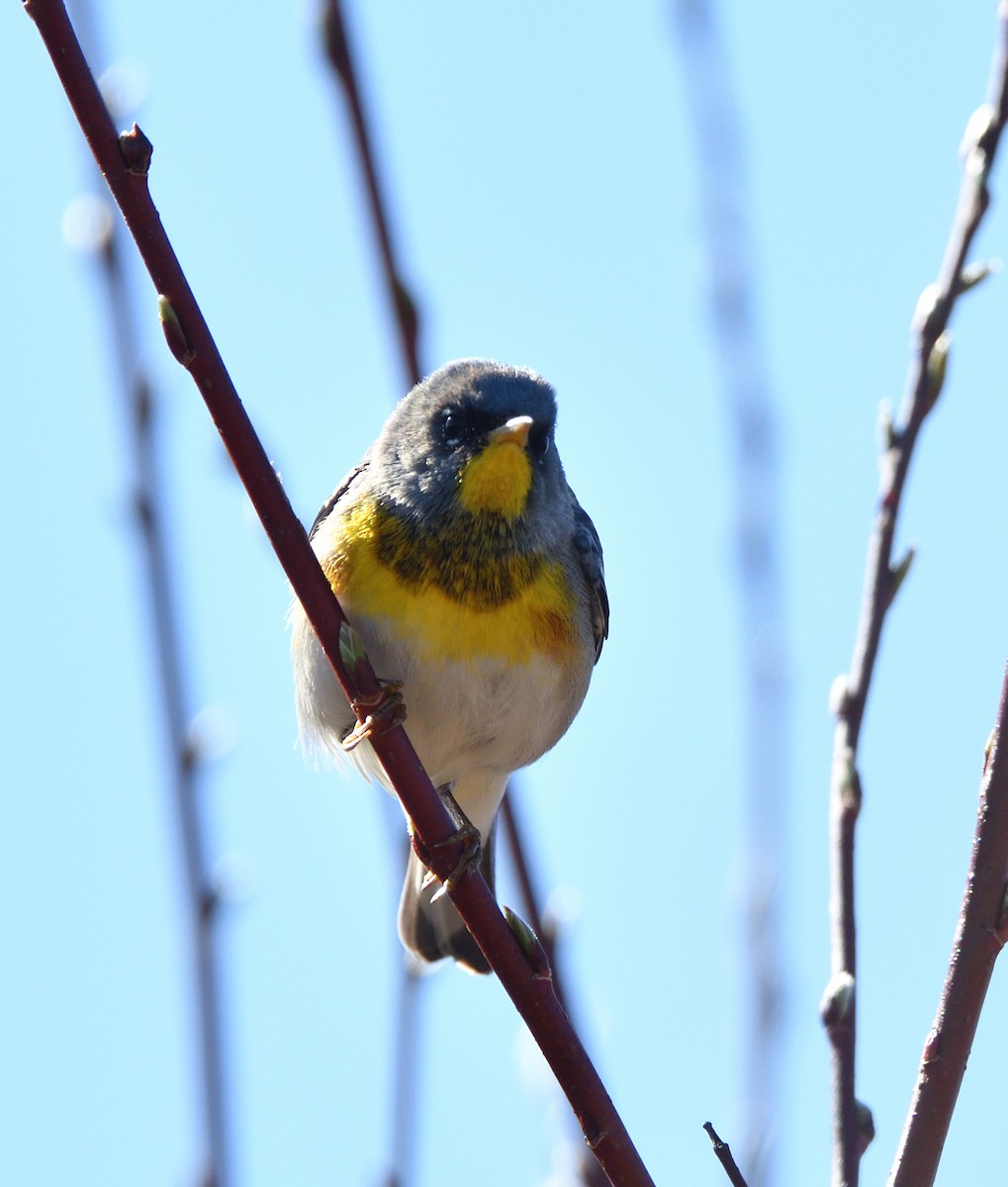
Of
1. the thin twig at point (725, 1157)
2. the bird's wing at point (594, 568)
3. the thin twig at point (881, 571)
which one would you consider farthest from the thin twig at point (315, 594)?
the bird's wing at point (594, 568)

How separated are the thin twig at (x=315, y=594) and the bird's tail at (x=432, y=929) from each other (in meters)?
1.94

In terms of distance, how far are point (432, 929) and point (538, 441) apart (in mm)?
1647

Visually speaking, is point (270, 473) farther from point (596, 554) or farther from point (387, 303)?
point (596, 554)

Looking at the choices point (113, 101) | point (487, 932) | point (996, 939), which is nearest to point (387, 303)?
point (113, 101)

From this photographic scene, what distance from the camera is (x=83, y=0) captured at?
299 centimetres

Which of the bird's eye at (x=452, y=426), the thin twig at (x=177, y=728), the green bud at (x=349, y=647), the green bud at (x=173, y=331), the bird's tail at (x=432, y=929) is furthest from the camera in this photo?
the bird's tail at (x=432, y=929)

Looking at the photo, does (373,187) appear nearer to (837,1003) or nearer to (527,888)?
(527,888)

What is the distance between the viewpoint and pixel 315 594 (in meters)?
2.43

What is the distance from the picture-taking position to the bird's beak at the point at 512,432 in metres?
3.67

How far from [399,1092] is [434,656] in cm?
108

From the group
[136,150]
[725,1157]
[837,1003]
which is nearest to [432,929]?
[837,1003]

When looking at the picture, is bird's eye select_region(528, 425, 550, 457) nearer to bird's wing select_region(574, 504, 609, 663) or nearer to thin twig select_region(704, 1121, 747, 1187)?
bird's wing select_region(574, 504, 609, 663)

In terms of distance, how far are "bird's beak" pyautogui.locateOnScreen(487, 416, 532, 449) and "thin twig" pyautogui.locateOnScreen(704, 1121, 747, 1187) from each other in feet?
6.76

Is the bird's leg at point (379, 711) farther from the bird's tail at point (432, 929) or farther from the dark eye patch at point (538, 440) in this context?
the bird's tail at point (432, 929)
